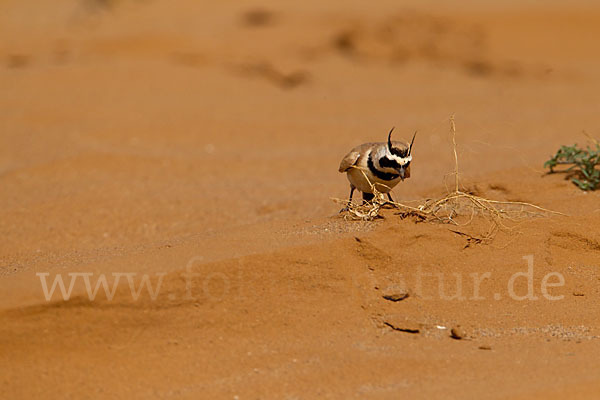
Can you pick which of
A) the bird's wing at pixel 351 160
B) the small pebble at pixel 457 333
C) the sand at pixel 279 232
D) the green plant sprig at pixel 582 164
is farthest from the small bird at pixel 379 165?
the green plant sprig at pixel 582 164

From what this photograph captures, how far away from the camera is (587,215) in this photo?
4719 millimetres

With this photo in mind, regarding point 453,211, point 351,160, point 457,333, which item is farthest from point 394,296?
point 351,160

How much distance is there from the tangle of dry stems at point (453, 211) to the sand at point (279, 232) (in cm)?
7

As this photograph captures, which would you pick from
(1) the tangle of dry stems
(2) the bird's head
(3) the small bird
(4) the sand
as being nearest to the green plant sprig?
(4) the sand

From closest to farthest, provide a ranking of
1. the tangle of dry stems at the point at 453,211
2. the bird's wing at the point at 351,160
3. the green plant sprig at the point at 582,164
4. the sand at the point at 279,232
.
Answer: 1. the sand at the point at 279,232
2. the tangle of dry stems at the point at 453,211
3. the bird's wing at the point at 351,160
4. the green plant sprig at the point at 582,164

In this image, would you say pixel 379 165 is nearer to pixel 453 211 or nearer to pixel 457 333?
pixel 453 211

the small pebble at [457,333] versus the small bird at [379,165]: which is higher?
the small bird at [379,165]

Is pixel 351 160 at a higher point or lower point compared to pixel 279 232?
higher

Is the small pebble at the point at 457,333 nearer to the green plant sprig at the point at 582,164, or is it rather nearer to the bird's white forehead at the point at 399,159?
the bird's white forehead at the point at 399,159

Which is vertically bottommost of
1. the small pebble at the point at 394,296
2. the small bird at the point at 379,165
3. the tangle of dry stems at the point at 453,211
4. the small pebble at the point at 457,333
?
the small pebble at the point at 457,333

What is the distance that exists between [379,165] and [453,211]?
562 mm

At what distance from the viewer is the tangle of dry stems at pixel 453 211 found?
454 cm

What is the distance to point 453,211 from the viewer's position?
4676 millimetres

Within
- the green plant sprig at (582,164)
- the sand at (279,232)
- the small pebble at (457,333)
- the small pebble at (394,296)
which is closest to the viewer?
the sand at (279,232)
